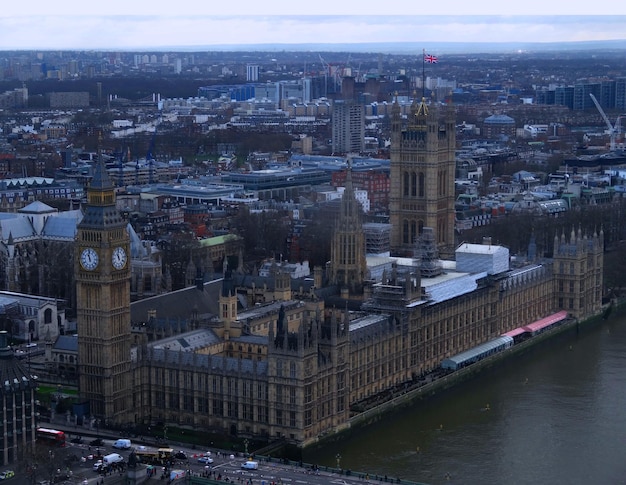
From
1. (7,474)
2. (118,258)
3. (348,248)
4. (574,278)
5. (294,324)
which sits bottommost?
(7,474)

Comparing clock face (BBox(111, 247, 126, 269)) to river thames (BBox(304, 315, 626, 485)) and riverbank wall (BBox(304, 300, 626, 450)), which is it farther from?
river thames (BBox(304, 315, 626, 485))

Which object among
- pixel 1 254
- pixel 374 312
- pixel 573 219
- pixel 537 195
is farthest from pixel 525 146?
pixel 374 312

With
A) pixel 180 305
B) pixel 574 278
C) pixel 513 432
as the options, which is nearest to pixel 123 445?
pixel 180 305

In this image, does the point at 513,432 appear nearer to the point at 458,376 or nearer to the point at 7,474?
the point at 458,376

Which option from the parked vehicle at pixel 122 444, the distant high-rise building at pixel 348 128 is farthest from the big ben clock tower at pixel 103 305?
the distant high-rise building at pixel 348 128

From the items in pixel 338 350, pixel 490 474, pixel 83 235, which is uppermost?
pixel 83 235

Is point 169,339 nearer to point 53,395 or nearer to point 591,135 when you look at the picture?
point 53,395
